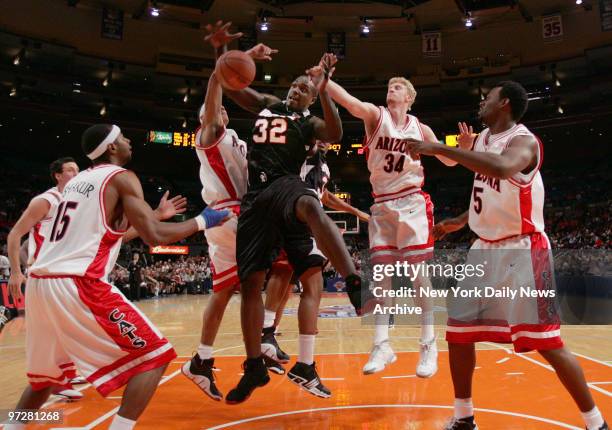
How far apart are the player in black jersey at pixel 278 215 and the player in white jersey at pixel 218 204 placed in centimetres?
50

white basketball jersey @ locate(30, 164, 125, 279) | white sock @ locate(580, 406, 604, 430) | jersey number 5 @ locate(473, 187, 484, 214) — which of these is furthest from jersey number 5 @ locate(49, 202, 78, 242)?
white sock @ locate(580, 406, 604, 430)

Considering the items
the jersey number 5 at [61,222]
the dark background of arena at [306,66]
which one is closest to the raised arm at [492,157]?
the jersey number 5 at [61,222]

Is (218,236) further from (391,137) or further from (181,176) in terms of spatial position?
(181,176)

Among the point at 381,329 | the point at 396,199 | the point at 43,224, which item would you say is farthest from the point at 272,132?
the point at 43,224

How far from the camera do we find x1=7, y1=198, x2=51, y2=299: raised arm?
16.0 ft

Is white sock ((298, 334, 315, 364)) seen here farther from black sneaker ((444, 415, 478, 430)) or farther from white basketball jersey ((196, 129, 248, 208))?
white basketball jersey ((196, 129, 248, 208))

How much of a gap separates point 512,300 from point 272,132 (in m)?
2.24

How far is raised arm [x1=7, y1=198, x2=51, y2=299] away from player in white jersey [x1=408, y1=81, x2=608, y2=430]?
3960 mm

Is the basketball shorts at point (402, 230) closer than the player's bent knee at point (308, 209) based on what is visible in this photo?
No

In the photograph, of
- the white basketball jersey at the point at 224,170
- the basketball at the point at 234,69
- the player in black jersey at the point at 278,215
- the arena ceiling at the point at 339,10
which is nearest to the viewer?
the player in black jersey at the point at 278,215

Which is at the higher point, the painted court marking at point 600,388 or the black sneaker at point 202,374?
the black sneaker at point 202,374

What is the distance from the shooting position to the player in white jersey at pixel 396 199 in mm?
4867

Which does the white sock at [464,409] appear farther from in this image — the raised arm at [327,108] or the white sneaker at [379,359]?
the raised arm at [327,108]

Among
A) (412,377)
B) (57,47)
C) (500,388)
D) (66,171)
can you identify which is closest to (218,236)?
(66,171)
